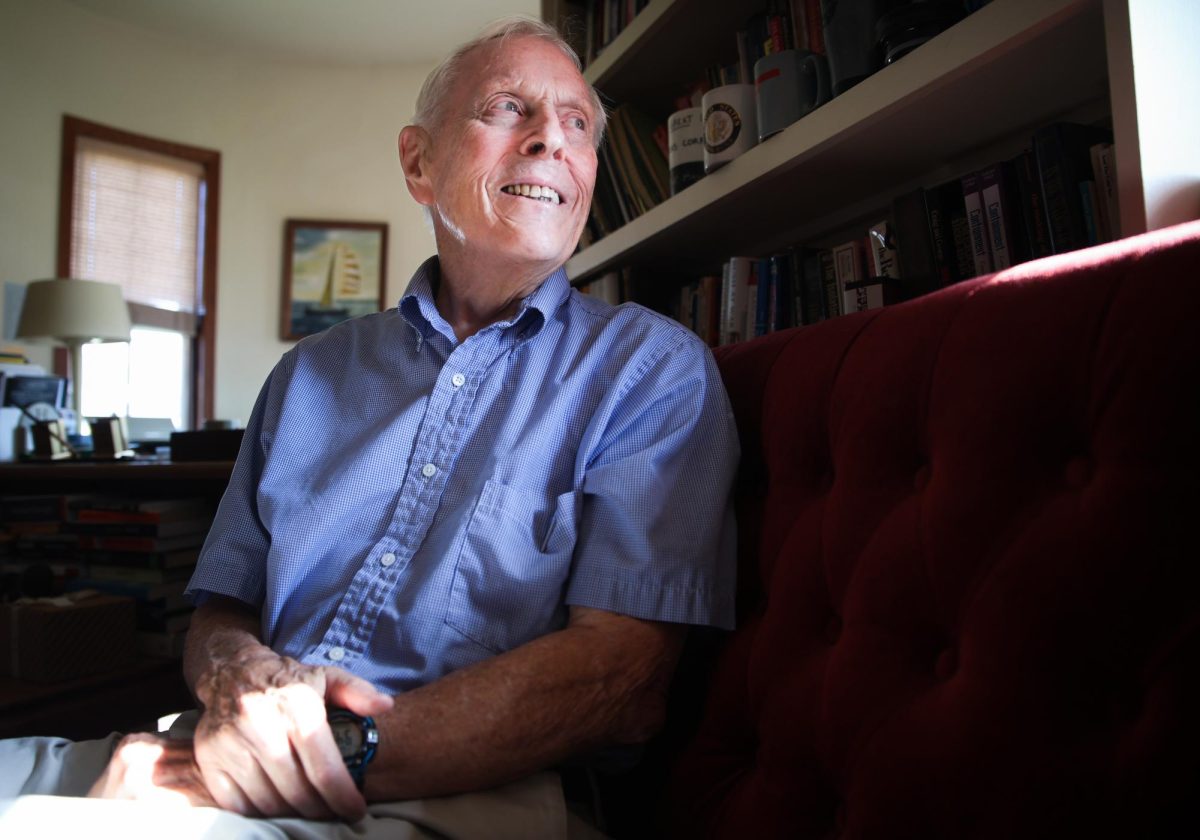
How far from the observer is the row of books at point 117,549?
194cm

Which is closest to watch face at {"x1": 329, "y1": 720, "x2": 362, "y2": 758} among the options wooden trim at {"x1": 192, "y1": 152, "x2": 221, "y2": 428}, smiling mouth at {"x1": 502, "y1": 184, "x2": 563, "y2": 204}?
smiling mouth at {"x1": 502, "y1": 184, "x2": 563, "y2": 204}

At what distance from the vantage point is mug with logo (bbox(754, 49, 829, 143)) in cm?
133

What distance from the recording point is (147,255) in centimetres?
450

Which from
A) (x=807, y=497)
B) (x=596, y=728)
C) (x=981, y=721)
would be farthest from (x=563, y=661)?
(x=981, y=721)

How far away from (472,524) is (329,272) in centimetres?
435

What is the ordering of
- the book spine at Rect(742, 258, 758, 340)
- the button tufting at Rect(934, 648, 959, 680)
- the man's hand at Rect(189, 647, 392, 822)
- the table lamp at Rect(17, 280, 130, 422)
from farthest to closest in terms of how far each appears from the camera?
the table lamp at Rect(17, 280, 130, 422), the book spine at Rect(742, 258, 758, 340), the man's hand at Rect(189, 647, 392, 822), the button tufting at Rect(934, 648, 959, 680)

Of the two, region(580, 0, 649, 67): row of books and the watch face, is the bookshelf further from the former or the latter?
the watch face

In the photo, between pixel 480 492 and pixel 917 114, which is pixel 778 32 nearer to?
pixel 917 114

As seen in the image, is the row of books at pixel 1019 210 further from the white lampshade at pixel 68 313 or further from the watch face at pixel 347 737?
the white lampshade at pixel 68 313

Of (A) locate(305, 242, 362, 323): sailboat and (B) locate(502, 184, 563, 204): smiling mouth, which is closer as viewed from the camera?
(B) locate(502, 184, 563, 204): smiling mouth

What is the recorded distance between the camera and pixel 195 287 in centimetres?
471

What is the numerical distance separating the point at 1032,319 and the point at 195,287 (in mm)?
4947

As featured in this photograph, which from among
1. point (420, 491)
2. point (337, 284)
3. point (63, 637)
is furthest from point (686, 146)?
point (337, 284)

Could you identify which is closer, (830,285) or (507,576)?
(507,576)
